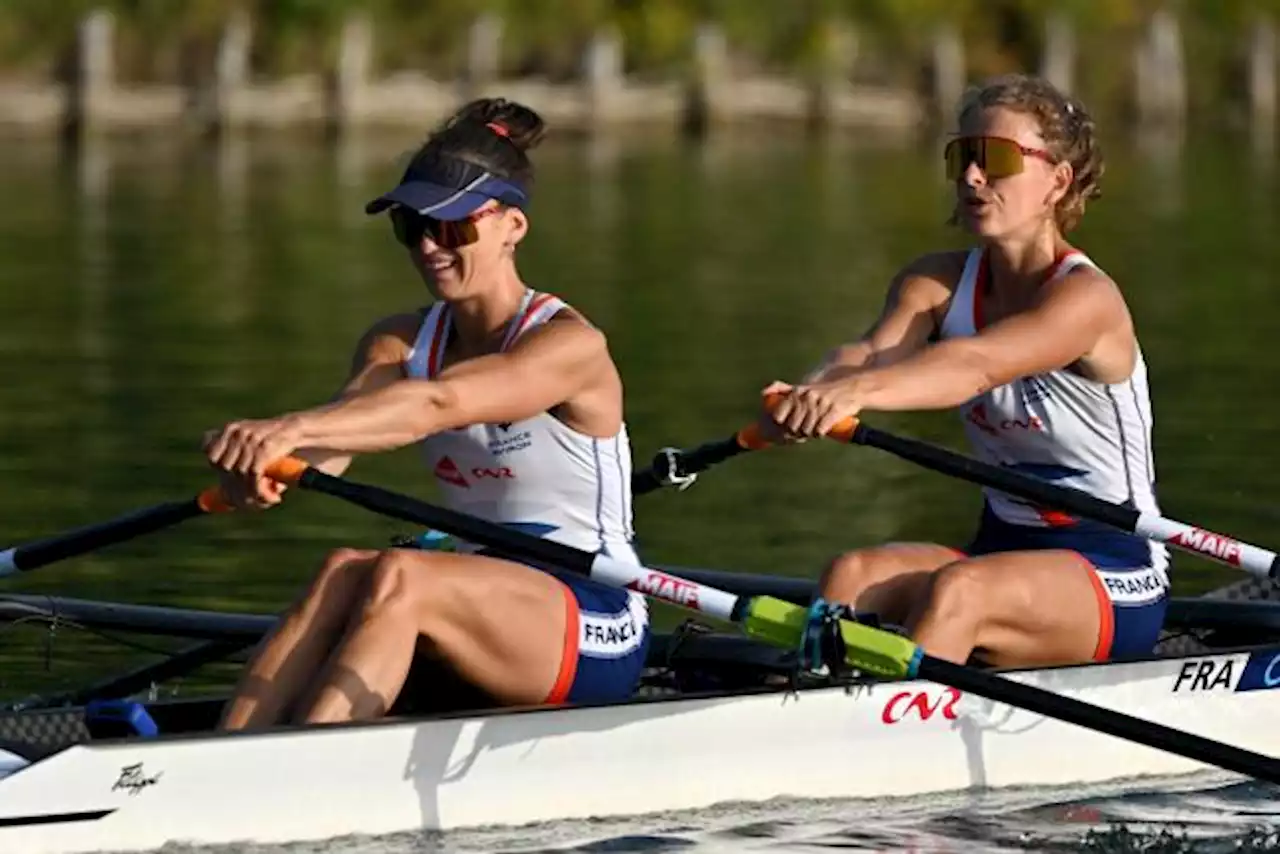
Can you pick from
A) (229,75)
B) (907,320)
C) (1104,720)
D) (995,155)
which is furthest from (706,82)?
(1104,720)

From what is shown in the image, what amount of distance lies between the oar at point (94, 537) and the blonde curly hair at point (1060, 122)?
7.87 ft

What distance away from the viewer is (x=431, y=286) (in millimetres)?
7875

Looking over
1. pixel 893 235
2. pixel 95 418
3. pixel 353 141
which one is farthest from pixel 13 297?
pixel 353 141

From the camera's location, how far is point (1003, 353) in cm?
851

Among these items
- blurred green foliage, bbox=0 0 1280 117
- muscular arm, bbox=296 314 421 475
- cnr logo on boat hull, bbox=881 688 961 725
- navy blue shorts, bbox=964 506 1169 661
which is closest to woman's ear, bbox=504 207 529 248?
muscular arm, bbox=296 314 421 475

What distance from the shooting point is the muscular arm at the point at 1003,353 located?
8398mm

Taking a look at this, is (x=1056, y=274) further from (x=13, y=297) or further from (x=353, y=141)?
(x=353, y=141)

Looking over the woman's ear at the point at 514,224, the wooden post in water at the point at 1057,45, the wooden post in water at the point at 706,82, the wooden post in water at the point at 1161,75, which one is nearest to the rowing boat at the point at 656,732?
the woman's ear at the point at 514,224

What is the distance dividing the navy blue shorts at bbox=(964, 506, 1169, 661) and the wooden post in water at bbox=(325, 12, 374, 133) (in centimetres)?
3428

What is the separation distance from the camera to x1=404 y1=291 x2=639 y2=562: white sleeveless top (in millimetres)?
7922

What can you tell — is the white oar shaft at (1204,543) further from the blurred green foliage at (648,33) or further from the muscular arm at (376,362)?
the blurred green foliage at (648,33)

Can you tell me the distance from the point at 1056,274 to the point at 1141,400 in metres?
0.44

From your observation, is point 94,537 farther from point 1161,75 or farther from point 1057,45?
point 1161,75

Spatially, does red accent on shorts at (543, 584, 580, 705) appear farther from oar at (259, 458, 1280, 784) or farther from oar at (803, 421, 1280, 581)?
oar at (803, 421, 1280, 581)
